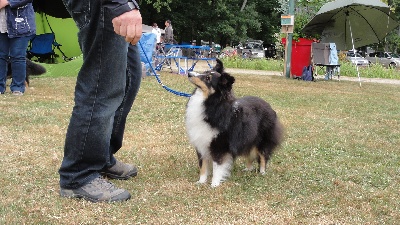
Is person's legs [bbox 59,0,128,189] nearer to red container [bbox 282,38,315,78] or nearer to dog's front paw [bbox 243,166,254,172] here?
dog's front paw [bbox 243,166,254,172]

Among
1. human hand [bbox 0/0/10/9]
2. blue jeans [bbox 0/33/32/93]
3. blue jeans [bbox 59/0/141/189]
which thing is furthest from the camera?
blue jeans [bbox 0/33/32/93]

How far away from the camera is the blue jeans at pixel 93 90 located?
2.47m

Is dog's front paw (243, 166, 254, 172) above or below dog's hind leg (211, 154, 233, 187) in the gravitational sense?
below

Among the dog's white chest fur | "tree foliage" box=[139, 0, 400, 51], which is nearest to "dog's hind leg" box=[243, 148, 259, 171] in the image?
the dog's white chest fur

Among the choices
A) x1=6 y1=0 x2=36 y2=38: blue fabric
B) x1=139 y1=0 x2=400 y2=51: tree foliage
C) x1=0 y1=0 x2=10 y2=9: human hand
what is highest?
x1=139 y1=0 x2=400 y2=51: tree foliage

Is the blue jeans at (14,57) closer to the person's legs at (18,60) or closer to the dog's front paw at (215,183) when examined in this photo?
the person's legs at (18,60)

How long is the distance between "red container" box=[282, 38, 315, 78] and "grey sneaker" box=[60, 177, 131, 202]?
12.1 m

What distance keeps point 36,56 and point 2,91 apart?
6.18m

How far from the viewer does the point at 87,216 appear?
2.42 metres

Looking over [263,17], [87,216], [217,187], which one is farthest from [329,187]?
[263,17]

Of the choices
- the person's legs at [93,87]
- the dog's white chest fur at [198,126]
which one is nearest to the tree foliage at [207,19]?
the dog's white chest fur at [198,126]

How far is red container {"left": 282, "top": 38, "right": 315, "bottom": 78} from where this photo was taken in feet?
46.6

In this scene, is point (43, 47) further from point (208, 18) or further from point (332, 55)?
point (208, 18)

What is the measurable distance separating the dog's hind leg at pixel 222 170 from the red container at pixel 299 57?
37.0 feet
